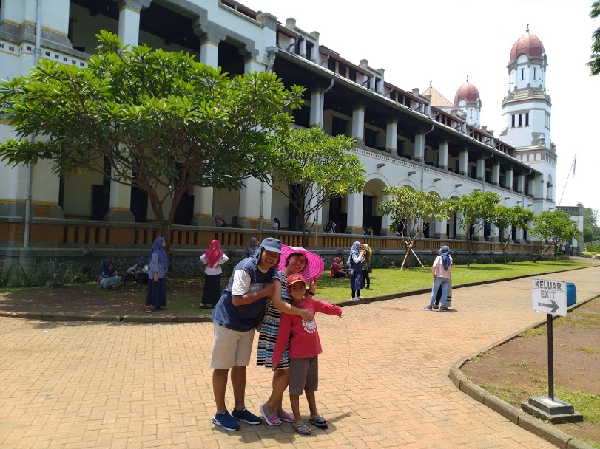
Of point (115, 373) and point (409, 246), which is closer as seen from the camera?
point (115, 373)

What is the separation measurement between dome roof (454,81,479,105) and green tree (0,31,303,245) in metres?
52.5

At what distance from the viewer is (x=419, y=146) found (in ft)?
98.0

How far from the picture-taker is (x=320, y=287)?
14.4 metres

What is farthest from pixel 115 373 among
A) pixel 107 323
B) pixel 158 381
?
pixel 107 323

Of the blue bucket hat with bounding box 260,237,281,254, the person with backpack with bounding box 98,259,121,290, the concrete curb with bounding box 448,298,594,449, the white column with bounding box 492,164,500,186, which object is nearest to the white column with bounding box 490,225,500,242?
the white column with bounding box 492,164,500,186

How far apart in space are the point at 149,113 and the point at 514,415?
852 centimetres

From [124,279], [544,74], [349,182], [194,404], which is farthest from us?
[544,74]

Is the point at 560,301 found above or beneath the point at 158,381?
above

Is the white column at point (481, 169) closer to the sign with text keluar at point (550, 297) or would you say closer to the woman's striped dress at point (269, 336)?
the sign with text keluar at point (550, 297)

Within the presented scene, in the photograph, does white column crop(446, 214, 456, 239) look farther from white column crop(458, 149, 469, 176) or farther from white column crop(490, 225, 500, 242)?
white column crop(458, 149, 469, 176)

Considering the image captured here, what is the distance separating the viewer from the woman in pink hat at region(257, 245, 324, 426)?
412 centimetres

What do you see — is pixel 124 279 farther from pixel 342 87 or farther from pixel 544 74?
pixel 544 74

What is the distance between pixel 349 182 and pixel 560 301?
12.5 m

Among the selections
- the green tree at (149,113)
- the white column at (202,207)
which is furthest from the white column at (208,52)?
the green tree at (149,113)
